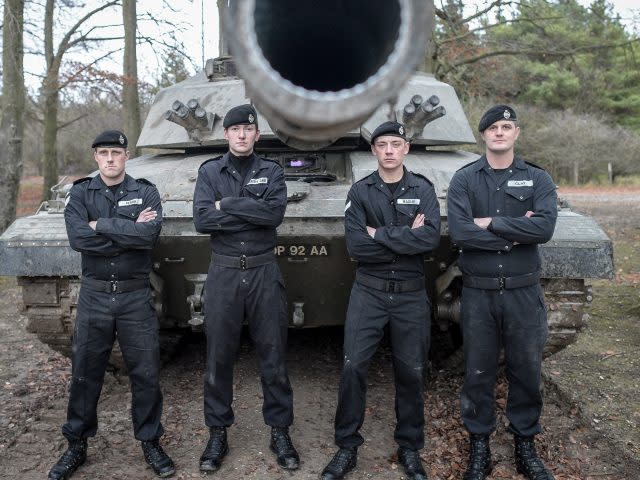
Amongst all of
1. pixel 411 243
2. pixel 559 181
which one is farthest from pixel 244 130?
pixel 559 181

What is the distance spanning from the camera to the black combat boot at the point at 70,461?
3879 millimetres

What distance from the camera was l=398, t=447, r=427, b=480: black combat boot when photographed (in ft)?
12.6

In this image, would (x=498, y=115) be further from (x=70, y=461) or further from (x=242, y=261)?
(x=70, y=461)

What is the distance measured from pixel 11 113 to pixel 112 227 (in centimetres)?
960

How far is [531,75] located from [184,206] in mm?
30412

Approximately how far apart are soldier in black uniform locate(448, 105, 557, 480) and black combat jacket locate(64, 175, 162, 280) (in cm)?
172

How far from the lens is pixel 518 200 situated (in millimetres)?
3883

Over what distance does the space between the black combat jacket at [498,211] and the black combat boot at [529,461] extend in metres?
0.96

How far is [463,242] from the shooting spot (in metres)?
3.83

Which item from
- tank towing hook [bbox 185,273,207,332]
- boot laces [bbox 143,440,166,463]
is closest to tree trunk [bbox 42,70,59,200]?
tank towing hook [bbox 185,273,207,332]

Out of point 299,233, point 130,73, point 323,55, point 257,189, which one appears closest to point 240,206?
point 257,189

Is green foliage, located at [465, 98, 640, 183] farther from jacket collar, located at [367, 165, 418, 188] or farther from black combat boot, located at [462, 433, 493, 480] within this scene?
black combat boot, located at [462, 433, 493, 480]

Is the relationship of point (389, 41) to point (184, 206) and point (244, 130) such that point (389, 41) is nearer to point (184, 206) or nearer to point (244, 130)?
point (244, 130)

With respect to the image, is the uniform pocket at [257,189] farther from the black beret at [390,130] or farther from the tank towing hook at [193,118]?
the tank towing hook at [193,118]
